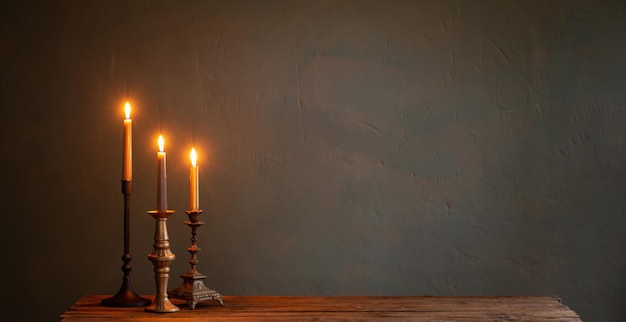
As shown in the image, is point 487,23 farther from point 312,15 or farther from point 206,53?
point 206,53

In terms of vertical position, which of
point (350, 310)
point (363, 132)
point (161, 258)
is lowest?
point (350, 310)

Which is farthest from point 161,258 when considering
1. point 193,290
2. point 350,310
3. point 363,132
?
point 363,132

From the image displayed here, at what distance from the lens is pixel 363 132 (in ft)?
8.59

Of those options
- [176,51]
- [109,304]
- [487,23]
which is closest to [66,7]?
[176,51]

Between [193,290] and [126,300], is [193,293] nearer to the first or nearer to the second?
[193,290]

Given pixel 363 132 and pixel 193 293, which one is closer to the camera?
pixel 193 293

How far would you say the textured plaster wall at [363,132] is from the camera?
102 inches

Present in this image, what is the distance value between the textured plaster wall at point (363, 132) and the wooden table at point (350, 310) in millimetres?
367

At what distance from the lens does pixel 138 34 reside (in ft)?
8.54

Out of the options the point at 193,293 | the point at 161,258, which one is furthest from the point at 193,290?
the point at 161,258

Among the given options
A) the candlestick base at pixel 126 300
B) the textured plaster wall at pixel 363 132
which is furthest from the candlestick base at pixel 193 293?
the textured plaster wall at pixel 363 132

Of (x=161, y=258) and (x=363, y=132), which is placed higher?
(x=363, y=132)

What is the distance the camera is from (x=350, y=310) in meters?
2.07

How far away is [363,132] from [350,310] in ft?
2.40
